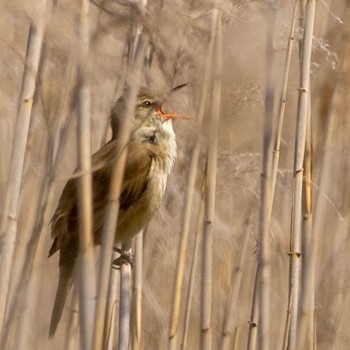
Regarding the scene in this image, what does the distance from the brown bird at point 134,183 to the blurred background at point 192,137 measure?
2.6 inches

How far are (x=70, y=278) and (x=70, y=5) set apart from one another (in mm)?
→ 1157

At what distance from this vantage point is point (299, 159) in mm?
2504

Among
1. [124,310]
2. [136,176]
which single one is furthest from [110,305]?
[136,176]

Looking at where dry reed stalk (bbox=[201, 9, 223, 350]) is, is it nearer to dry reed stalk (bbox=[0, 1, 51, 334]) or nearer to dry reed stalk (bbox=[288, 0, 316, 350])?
dry reed stalk (bbox=[288, 0, 316, 350])

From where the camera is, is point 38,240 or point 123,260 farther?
point 123,260

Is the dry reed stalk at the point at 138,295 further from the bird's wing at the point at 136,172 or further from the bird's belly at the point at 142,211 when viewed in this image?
the bird's wing at the point at 136,172

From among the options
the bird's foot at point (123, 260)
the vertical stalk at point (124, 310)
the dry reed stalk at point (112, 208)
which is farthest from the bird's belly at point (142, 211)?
the dry reed stalk at point (112, 208)

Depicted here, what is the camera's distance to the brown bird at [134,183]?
2.93 m

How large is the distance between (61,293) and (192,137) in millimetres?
696

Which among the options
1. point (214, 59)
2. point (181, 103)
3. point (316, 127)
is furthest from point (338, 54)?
point (214, 59)

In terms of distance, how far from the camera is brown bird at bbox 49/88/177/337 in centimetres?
293

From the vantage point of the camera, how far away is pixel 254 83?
2.61 meters

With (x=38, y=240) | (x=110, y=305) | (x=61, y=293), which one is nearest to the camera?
(x=38, y=240)

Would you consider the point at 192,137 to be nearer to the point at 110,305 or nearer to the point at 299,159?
the point at 299,159
